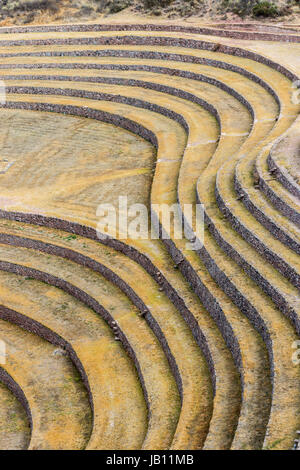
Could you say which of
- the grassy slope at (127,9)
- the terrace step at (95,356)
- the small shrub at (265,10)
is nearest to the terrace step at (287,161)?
the terrace step at (95,356)

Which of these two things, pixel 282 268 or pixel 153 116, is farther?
pixel 153 116

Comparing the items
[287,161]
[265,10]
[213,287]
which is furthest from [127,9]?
[213,287]

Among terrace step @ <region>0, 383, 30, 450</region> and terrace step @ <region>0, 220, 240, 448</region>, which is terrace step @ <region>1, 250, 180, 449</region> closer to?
terrace step @ <region>0, 220, 240, 448</region>

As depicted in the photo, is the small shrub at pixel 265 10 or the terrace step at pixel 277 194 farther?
the small shrub at pixel 265 10

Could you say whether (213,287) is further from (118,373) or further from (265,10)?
(265,10)

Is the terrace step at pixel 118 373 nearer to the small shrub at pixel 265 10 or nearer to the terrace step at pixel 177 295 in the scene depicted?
the terrace step at pixel 177 295

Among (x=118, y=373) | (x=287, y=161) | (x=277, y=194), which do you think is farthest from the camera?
(x=287, y=161)

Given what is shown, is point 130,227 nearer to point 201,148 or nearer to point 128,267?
point 128,267
